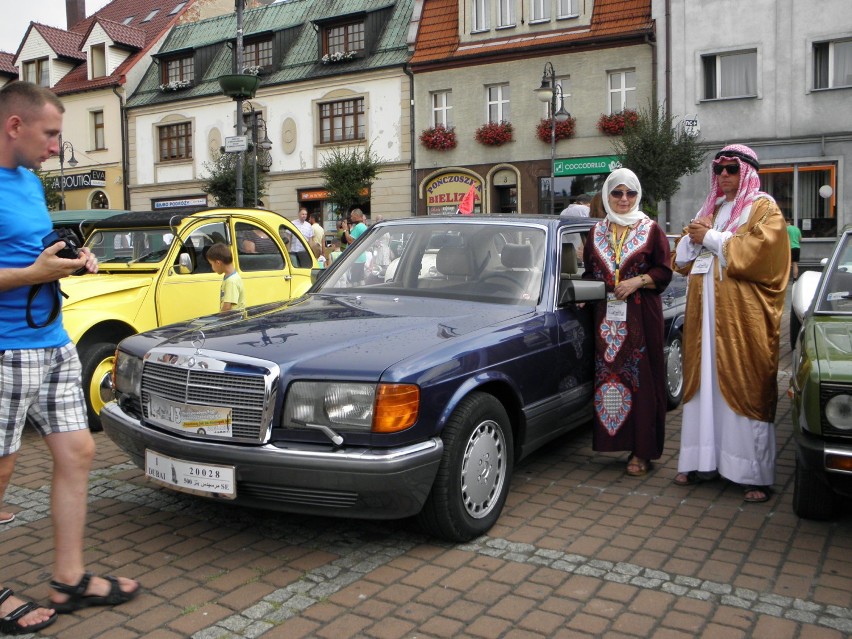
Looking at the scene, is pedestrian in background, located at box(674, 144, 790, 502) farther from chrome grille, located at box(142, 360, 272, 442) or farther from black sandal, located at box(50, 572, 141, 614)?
black sandal, located at box(50, 572, 141, 614)

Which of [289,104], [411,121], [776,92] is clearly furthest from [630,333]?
[289,104]

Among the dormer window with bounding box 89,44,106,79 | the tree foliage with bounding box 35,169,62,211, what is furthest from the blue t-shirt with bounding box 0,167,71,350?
the dormer window with bounding box 89,44,106,79

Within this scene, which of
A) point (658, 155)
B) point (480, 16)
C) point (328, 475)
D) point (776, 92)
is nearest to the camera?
point (328, 475)

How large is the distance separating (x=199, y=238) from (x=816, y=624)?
20.2 ft

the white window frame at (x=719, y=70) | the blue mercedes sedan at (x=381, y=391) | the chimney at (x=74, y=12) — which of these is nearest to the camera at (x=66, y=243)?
the blue mercedes sedan at (x=381, y=391)

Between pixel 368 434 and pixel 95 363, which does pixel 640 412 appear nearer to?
pixel 368 434

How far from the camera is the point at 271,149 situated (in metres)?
32.7

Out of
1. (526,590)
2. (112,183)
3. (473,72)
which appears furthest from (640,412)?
(112,183)

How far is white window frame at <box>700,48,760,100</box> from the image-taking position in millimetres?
24016

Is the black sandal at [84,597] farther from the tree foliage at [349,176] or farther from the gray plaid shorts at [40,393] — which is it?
the tree foliage at [349,176]

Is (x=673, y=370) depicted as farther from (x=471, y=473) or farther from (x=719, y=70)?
(x=719, y=70)

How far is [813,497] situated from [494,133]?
2408 centimetres

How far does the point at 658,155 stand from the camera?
904 inches

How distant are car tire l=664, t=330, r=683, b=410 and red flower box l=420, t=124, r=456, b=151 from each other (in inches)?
869
